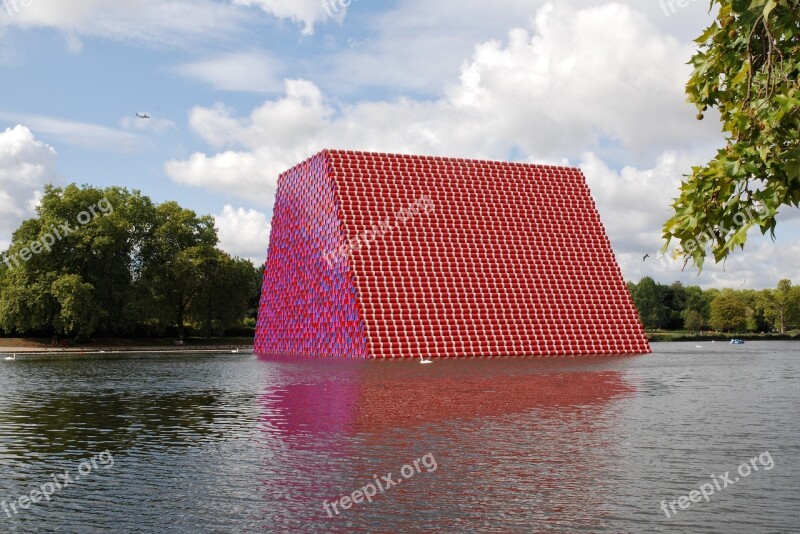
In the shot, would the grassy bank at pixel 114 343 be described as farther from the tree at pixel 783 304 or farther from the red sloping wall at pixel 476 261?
the tree at pixel 783 304

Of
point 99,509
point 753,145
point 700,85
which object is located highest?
point 700,85

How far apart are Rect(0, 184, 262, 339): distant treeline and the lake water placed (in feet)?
165

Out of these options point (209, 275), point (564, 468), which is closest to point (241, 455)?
point (564, 468)

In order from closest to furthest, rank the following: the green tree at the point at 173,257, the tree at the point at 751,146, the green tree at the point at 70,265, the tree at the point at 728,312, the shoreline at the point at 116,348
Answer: the tree at the point at 751,146 < the shoreline at the point at 116,348 < the green tree at the point at 70,265 < the green tree at the point at 173,257 < the tree at the point at 728,312

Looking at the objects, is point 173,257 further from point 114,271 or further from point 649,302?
point 649,302

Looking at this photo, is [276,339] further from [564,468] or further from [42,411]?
[564,468]

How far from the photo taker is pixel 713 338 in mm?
131125

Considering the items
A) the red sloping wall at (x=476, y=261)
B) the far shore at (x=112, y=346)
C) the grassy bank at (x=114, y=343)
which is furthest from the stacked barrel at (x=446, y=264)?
the grassy bank at (x=114, y=343)

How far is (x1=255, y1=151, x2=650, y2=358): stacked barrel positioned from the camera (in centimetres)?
5197

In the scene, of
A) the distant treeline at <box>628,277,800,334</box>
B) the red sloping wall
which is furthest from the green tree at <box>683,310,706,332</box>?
the red sloping wall

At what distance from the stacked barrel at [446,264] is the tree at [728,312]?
341 feet

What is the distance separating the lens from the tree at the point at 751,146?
26.0 feet

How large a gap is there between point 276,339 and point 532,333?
811 inches

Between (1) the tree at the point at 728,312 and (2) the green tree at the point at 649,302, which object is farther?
(2) the green tree at the point at 649,302
